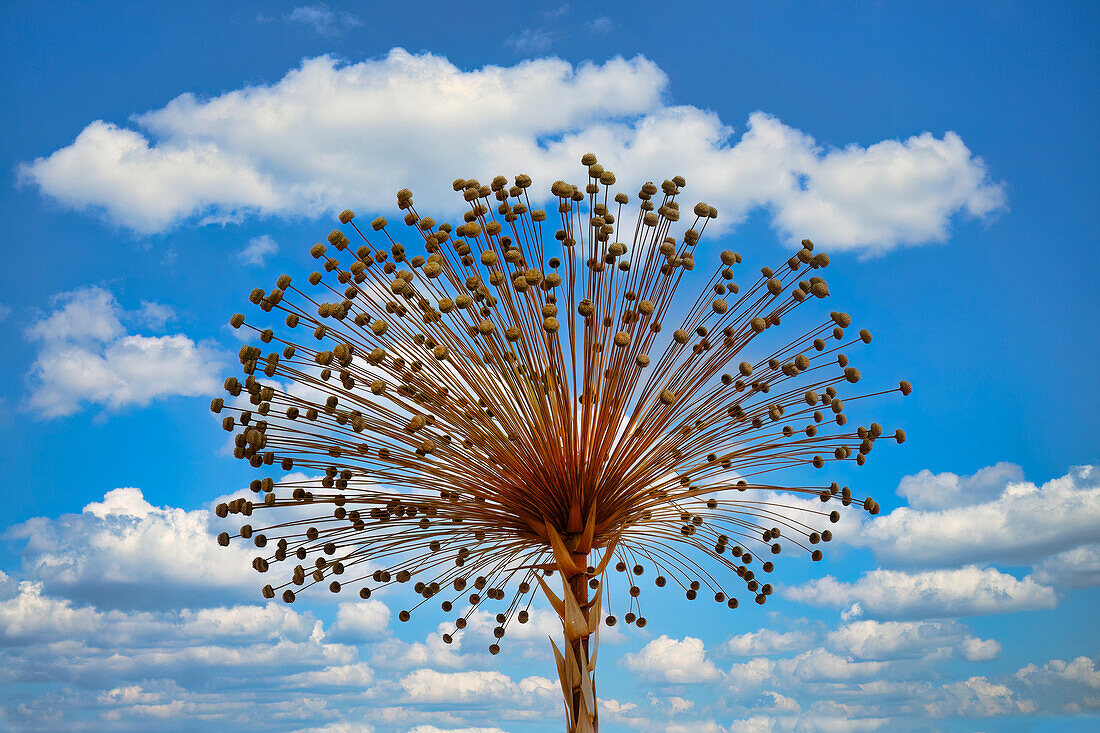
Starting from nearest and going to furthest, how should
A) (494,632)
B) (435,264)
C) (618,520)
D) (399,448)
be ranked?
(435,264), (399,448), (618,520), (494,632)

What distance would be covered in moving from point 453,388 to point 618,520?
898mm

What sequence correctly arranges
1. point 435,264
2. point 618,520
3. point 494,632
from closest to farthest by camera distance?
point 435,264 → point 618,520 → point 494,632

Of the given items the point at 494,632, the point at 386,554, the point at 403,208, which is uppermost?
the point at 403,208

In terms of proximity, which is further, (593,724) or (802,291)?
(802,291)

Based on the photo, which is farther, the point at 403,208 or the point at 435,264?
the point at 403,208

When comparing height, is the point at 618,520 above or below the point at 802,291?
below

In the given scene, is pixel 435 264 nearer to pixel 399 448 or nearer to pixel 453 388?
pixel 453 388

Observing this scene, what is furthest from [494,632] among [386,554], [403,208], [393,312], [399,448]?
[403,208]

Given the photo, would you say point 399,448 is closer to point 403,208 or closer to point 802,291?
point 403,208

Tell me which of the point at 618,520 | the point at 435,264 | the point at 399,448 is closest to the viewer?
the point at 435,264

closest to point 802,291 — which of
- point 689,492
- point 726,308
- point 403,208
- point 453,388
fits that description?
point 726,308

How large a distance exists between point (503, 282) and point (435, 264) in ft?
1.06

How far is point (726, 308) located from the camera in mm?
3275

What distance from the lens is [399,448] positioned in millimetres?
3209
